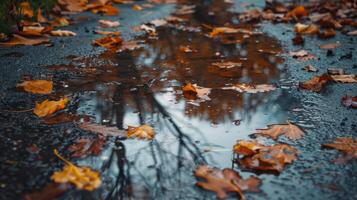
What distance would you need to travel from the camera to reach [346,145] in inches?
71.9

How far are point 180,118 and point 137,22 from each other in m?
2.54

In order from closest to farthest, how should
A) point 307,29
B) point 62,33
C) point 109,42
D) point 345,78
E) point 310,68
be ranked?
1. point 345,78
2. point 310,68
3. point 109,42
4. point 62,33
5. point 307,29

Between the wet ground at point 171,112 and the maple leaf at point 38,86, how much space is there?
6 centimetres

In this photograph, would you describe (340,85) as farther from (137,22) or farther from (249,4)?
(249,4)

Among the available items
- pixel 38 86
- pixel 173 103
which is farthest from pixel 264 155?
pixel 38 86

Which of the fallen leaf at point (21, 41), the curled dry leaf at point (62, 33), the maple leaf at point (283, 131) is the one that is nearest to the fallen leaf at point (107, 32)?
the curled dry leaf at point (62, 33)

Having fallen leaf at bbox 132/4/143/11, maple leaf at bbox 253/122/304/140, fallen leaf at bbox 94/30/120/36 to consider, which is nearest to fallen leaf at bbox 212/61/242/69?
maple leaf at bbox 253/122/304/140

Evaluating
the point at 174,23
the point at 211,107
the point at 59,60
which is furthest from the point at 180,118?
the point at 174,23

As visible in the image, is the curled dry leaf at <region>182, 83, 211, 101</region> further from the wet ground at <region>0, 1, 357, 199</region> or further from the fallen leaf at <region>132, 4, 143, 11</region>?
the fallen leaf at <region>132, 4, 143, 11</region>

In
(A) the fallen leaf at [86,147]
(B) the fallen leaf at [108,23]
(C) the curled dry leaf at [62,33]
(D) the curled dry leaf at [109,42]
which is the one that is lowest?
(A) the fallen leaf at [86,147]

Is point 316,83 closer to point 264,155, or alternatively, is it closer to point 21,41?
point 264,155

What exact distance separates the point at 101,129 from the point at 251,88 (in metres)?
1.04

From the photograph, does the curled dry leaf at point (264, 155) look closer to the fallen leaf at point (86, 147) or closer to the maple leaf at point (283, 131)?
the maple leaf at point (283, 131)

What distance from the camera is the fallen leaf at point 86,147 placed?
5.73 ft
